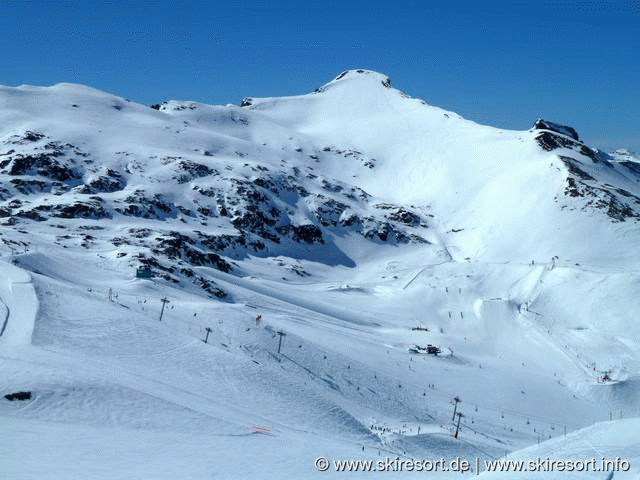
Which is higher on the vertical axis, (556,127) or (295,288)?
(556,127)

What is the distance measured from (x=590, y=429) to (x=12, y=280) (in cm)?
3685

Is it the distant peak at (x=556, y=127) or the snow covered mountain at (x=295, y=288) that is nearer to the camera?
the snow covered mountain at (x=295, y=288)

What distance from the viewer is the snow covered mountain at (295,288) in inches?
907

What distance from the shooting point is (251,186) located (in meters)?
110

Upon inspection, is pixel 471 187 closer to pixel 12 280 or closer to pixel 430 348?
pixel 430 348

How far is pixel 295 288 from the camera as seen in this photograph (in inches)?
3201

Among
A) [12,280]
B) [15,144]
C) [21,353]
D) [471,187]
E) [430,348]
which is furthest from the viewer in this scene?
[471,187]

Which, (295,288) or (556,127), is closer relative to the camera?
(295,288)

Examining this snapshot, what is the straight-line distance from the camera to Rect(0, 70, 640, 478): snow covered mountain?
23.0 m

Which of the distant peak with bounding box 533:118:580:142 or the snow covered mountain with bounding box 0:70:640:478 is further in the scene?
the distant peak with bounding box 533:118:580:142

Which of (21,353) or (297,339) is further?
(297,339)

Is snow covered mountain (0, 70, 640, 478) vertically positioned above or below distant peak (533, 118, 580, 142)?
below

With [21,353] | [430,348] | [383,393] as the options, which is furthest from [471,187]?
[21,353]

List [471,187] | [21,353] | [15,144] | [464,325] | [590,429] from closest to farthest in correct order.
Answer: [590,429] → [21,353] → [464,325] → [15,144] → [471,187]
